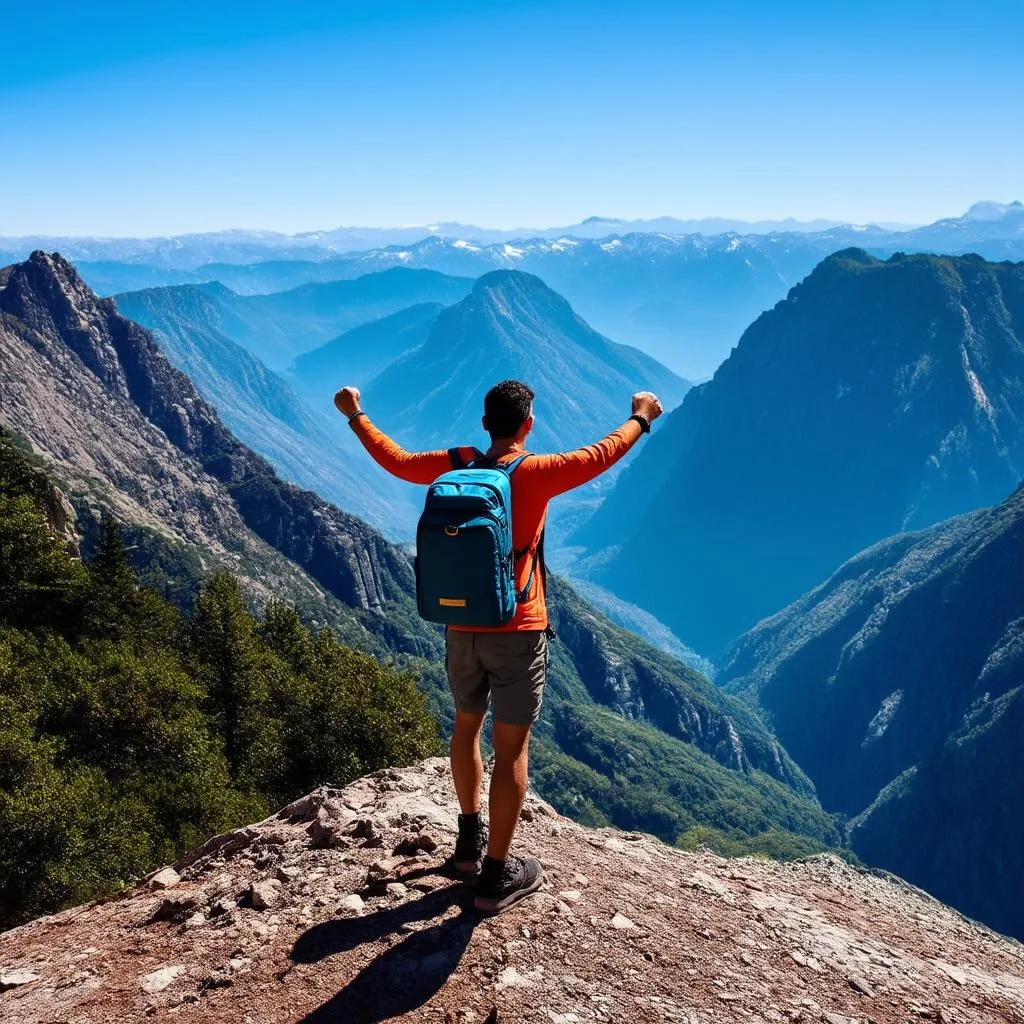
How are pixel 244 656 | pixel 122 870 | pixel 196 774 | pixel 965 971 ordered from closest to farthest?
1. pixel 965 971
2. pixel 122 870
3. pixel 196 774
4. pixel 244 656

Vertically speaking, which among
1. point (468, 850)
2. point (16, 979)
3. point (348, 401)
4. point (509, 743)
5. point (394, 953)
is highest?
point (348, 401)

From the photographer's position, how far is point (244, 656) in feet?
133

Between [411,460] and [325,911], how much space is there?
5.12m

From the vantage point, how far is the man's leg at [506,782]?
8422mm

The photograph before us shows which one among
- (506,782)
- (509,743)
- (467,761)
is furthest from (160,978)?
(509,743)

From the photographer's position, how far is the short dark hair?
8.46 meters

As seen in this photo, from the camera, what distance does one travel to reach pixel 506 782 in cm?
852

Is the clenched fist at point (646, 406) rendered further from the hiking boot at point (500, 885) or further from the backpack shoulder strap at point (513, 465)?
the hiking boot at point (500, 885)

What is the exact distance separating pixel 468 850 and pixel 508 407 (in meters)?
5.16

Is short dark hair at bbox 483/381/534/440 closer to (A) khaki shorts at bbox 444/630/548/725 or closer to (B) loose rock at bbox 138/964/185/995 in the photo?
(A) khaki shorts at bbox 444/630/548/725

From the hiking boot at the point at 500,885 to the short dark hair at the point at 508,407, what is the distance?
4.65 metres

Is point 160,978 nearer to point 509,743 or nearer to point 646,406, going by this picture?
point 509,743

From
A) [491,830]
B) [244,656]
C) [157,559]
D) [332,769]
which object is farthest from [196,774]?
[157,559]

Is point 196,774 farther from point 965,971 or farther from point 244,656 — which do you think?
point 965,971
